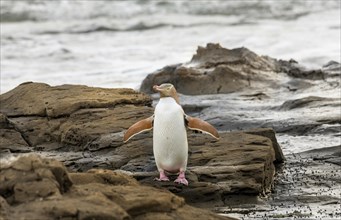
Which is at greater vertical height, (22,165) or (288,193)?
(22,165)

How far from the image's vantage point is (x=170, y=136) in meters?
7.82

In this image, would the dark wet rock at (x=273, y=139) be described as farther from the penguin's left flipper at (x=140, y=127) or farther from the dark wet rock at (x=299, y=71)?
the dark wet rock at (x=299, y=71)

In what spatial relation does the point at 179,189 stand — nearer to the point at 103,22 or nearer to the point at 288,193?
the point at 288,193

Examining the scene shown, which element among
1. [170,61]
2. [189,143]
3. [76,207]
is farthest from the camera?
[170,61]

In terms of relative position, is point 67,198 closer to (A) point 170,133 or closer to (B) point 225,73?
(A) point 170,133

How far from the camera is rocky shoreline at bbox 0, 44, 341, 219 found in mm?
5660

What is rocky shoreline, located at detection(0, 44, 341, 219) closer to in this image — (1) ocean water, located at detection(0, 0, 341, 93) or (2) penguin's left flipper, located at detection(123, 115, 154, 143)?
(2) penguin's left flipper, located at detection(123, 115, 154, 143)

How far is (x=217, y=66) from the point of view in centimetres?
1345

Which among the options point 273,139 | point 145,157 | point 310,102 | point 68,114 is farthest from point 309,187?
point 310,102

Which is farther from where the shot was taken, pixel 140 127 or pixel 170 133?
pixel 140 127

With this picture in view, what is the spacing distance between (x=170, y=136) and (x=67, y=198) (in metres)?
2.38

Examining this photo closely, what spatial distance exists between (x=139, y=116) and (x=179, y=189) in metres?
1.84

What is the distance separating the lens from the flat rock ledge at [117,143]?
25.6ft

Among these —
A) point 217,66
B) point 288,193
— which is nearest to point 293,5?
point 217,66
